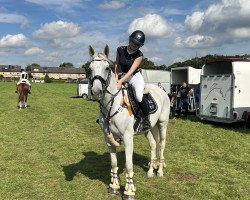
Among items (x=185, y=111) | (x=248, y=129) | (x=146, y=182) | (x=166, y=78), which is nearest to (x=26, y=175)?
(x=146, y=182)

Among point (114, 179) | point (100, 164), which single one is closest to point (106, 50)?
point (114, 179)

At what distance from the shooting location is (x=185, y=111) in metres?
21.8

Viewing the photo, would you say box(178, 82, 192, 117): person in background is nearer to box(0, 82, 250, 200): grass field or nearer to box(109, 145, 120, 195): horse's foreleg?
box(0, 82, 250, 200): grass field

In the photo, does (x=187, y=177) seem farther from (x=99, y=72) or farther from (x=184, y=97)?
(x=184, y=97)

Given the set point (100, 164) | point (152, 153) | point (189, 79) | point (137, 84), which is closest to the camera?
point (137, 84)

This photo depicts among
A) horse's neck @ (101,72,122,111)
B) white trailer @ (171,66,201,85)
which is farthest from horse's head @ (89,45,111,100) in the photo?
white trailer @ (171,66,201,85)

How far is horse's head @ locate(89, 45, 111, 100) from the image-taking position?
5.92 metres

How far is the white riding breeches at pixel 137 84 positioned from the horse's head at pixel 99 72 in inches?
38.4

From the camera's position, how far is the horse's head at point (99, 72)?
5919 mm

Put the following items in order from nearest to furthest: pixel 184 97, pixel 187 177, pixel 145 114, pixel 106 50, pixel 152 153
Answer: pixel 106 50 < pixel 145 114 < pixel 187 177 < pixel 152 153 < pixel 184 97

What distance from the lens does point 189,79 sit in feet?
83.3

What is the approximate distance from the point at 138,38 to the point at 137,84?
1.02 m

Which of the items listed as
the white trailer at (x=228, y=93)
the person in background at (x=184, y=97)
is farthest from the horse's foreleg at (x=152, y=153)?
the person in background at (x=184, y=97)

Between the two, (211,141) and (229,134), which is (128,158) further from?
(229,134)
